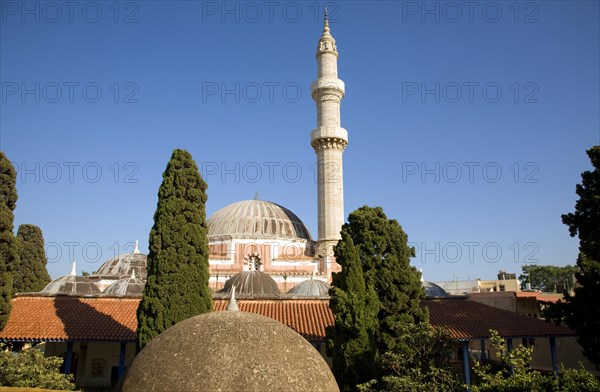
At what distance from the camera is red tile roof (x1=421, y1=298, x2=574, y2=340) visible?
18.3 m

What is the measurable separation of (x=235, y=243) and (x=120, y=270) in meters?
8.99

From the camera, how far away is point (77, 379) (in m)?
19.6

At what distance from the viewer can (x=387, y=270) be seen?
15.4m

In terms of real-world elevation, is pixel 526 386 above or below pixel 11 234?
below

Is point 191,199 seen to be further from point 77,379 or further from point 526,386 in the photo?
point 526,386

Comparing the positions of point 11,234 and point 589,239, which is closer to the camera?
point 589,239

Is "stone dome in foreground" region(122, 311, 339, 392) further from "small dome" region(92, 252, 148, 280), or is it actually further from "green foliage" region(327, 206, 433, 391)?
"small dome" region(92, 252, 148, 280)

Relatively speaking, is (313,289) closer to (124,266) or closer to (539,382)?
(124,266)

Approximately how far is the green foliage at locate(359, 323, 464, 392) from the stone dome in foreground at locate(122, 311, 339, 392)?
483 centimetres

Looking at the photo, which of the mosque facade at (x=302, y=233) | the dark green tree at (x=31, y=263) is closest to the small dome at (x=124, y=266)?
the dark green tree at (x=31, y=263)

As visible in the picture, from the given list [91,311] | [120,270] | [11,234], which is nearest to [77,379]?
[91,311]

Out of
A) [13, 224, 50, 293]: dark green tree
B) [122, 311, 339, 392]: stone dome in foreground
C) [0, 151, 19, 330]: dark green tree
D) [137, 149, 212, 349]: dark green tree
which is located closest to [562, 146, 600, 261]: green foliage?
[122, 311, 339, 392]: stone dome in foreground

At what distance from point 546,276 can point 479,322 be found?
58448mm

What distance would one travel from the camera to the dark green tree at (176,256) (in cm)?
1513
